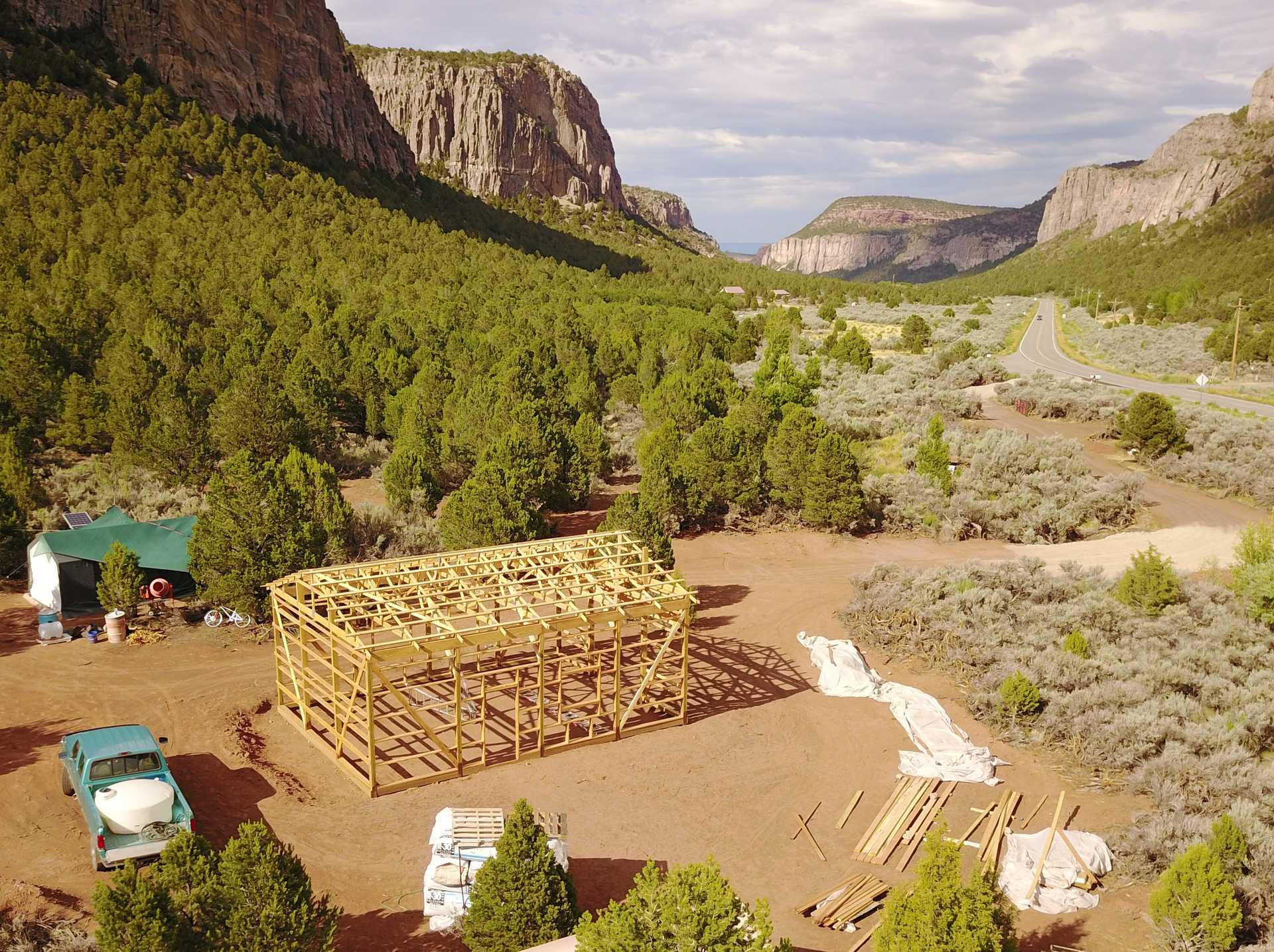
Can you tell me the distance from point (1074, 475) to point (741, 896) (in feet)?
80.6

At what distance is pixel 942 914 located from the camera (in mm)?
8102

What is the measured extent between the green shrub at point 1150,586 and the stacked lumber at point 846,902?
12048mm

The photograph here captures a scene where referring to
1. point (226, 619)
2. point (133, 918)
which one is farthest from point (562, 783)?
point (226, 619)

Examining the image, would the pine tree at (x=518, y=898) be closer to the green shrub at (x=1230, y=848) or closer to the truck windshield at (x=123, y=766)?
the truck windshield at (x=123, y=766)

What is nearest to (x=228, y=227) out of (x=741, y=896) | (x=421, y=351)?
(x=421, y=351)

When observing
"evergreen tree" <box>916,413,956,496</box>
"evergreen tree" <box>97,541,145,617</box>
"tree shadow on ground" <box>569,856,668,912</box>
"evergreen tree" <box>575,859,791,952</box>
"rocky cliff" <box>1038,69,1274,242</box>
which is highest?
"rocky cliff" <box>1038,69,1274,242</box>

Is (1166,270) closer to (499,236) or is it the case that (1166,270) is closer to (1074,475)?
(499,236)

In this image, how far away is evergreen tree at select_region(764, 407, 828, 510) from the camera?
28.8m

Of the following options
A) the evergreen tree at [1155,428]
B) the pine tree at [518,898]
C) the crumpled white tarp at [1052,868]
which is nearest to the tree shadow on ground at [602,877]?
the pine tree at [518,898]

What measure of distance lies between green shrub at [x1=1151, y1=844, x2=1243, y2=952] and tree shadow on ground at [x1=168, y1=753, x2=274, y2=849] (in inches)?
471

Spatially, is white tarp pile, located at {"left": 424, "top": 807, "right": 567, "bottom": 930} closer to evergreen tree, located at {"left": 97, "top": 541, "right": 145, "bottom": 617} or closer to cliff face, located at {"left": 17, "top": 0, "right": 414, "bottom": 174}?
Result: evergreen tree, located at {"left": 97, "top": 541, "right": 145, "bottom": 617}

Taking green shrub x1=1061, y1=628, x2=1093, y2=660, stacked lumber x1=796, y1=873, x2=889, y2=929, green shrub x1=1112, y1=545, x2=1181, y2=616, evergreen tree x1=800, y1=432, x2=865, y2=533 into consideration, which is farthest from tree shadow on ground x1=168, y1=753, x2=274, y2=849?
evergreen tree x1=800, y1=432, x2=865, y2=533

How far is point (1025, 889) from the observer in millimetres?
11672

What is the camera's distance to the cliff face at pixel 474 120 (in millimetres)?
150875
